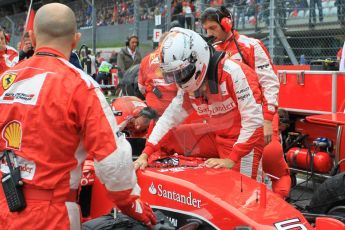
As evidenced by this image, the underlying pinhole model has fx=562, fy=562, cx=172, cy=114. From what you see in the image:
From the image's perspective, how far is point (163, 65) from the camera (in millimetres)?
3352

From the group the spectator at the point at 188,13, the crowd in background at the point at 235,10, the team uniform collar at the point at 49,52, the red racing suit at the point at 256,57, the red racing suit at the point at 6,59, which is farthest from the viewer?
the spectator at the point at 188,13

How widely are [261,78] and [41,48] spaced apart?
2.79 metres

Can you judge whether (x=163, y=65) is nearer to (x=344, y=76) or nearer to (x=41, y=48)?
(x=41, y=48)

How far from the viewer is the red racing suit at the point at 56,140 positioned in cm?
225

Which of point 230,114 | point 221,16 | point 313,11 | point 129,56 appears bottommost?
point 129,56

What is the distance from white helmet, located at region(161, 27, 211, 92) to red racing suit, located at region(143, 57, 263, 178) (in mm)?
163

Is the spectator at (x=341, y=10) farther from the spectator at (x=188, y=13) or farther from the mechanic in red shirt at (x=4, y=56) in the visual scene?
the mechanic in red shirt at (x=4, y=56)

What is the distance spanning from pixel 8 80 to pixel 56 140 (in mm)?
377

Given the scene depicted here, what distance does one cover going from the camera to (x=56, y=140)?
2.28m

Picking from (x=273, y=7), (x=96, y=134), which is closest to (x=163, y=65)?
(x=96, y=134)

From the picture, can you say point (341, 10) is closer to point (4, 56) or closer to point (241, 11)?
point (241, 11)

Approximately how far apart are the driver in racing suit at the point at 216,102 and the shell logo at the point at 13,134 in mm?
1135

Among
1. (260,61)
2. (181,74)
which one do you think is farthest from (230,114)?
(260,61)

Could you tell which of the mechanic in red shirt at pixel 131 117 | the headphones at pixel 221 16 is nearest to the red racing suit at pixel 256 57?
the headphones at pixel 221 16
